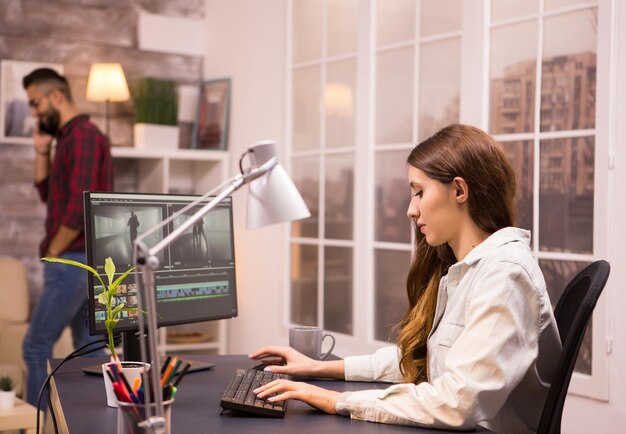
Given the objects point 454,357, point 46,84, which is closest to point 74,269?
point 46,84

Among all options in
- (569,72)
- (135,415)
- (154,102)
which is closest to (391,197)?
(569,72)

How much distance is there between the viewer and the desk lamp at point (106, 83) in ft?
16.3

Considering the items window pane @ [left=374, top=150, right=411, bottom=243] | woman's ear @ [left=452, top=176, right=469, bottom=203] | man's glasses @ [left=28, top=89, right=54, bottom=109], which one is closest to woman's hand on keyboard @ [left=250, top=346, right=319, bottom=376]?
woman's ear @ [left=452, top=176, right=469, bottom=203]

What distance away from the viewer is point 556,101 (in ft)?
10.3

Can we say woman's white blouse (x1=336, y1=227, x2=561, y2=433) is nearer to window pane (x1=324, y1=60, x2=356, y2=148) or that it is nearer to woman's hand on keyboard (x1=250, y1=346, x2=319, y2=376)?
woman's hand on keyboard (x1=250, y1=346, x2=319, y2=376)

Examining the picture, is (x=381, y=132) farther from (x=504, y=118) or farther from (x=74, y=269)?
(x=74, y=269)

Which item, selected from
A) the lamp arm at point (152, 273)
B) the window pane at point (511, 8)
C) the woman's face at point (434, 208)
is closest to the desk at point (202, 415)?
the lamp arm at point (152, 273)

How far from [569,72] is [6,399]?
8.05 ft

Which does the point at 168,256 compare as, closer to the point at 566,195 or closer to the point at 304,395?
the point at 304,395

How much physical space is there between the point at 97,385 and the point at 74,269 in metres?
1.90

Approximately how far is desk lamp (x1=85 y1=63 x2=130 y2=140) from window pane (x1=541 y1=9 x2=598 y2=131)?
2.65m

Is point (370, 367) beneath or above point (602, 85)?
beneath

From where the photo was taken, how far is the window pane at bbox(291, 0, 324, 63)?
14.7 ft

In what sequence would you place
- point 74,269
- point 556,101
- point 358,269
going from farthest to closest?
point 358,269
point 74,269
point 556,101
